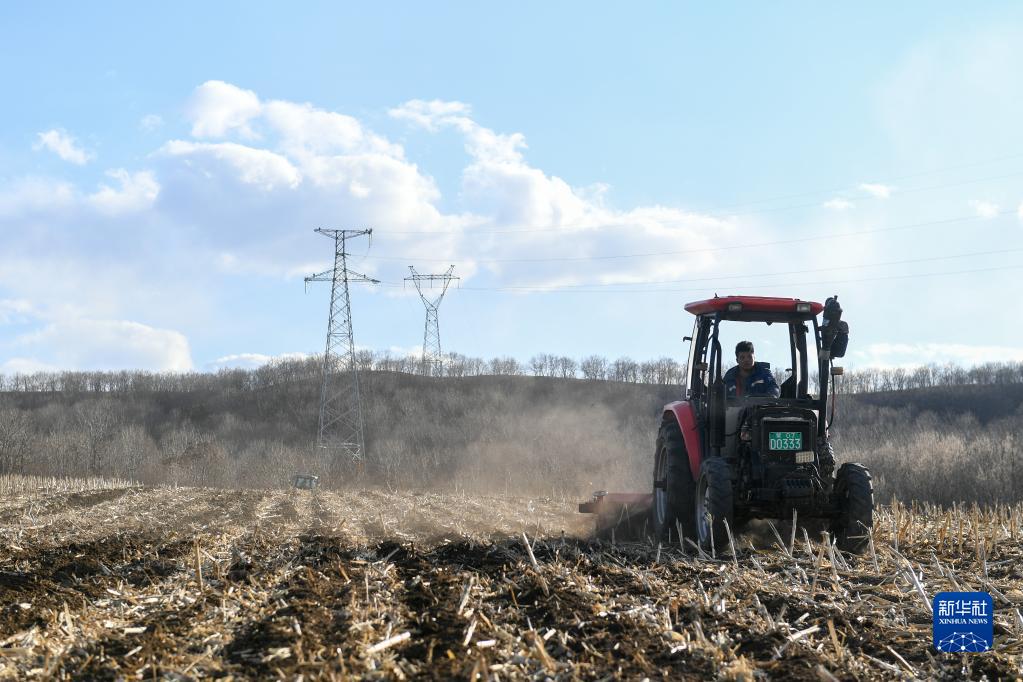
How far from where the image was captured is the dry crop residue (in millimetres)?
Result: 4727

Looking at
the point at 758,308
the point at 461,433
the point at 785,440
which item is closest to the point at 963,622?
the point at 785,440

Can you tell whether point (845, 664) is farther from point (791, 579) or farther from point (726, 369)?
point (726, 369)

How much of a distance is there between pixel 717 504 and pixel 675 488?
46.3 inches

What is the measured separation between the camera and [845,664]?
192 inches

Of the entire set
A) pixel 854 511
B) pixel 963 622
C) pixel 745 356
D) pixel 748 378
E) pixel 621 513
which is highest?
pixel 745 356

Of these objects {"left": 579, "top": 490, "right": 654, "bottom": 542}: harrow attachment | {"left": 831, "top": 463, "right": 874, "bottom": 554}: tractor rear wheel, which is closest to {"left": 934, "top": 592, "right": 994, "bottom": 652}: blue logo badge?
{"left": 831, "top": 463, "right": 874, "bottom": 554}: tractor rear wheel

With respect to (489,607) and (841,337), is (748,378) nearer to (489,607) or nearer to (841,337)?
(841,337)

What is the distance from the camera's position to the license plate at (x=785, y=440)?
8516mm

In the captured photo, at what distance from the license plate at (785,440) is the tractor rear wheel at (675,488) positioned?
112 cm

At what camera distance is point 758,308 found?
9.27 meters

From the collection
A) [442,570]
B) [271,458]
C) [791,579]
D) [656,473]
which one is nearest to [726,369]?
[656,473]

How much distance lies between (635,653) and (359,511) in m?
9.43

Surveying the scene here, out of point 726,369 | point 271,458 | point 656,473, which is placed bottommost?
point 271,458

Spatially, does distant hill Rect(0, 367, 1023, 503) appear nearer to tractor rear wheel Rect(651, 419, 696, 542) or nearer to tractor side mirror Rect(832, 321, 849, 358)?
tractor rear wheel Rect(651, 419, 696, 542)
